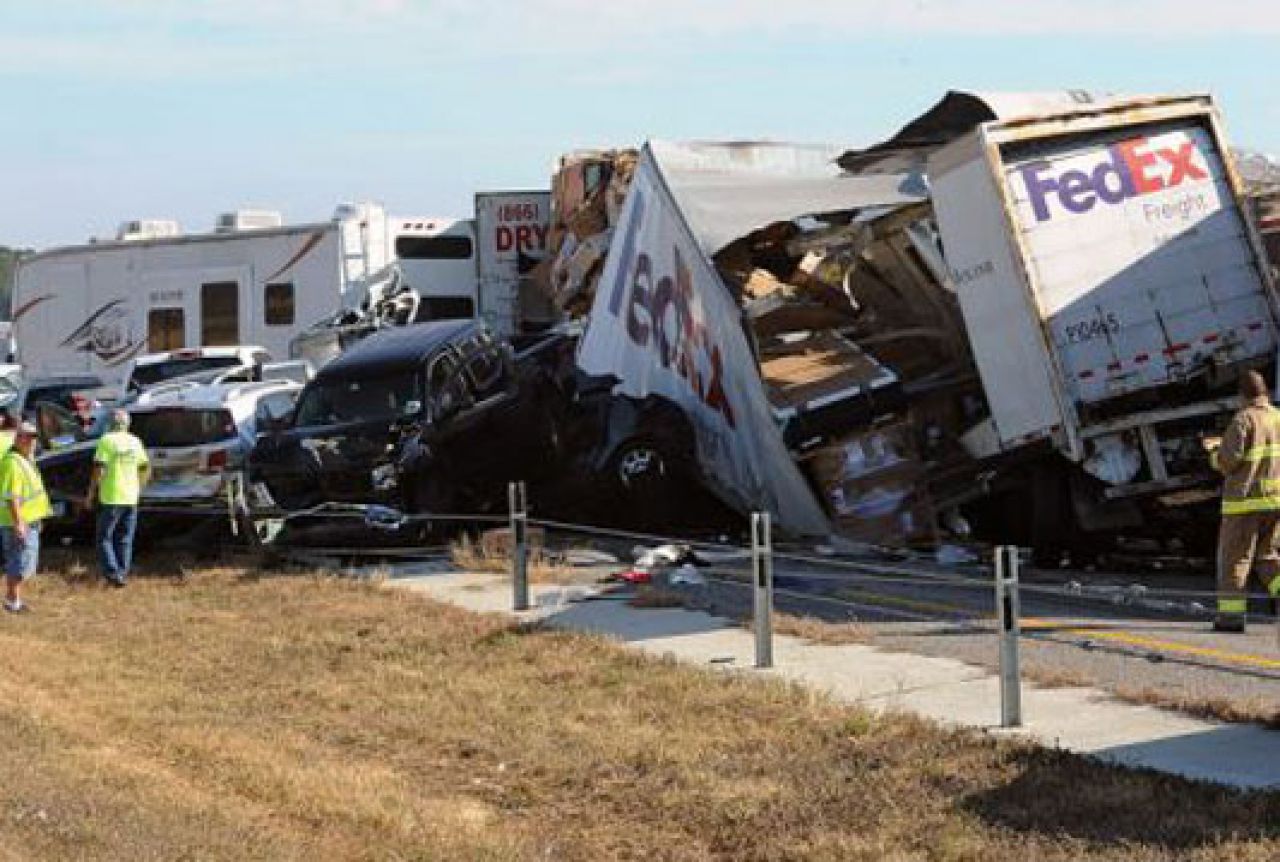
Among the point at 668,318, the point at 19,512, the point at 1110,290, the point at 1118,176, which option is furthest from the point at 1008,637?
the point at 668,318

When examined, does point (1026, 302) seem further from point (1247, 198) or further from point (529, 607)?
point (529, 607)

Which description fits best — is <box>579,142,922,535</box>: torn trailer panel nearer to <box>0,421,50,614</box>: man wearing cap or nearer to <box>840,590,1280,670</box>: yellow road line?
<box>840,590,1280,670</box>: yellow road line

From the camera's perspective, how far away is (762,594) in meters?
10.3

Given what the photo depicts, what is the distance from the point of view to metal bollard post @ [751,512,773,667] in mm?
10266

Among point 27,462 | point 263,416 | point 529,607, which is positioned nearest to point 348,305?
point 263,416

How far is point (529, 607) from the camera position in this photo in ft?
42.9

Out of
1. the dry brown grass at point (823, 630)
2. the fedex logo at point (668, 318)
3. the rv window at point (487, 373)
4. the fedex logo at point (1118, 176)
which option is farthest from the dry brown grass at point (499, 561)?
the fedex logo at point (1118, 176)

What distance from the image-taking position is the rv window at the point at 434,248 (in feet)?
88.8

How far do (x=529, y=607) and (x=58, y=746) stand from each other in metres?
4.79

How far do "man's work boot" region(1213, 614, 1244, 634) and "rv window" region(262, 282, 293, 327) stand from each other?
18.2 m

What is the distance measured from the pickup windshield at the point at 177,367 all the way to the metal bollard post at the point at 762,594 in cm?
1487

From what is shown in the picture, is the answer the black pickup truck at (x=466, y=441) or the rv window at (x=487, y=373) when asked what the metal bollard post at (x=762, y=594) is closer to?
the black pickup truck at (x=466, y=441)

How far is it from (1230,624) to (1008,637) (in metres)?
3.09

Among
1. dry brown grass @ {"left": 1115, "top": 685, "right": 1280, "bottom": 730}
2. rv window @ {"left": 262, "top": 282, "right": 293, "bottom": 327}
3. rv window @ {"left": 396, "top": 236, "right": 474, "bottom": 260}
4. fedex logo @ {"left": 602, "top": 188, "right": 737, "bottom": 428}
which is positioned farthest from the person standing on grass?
rv window @ {"left": 396, "top": 236, "right": 474, "bottom": 260}
